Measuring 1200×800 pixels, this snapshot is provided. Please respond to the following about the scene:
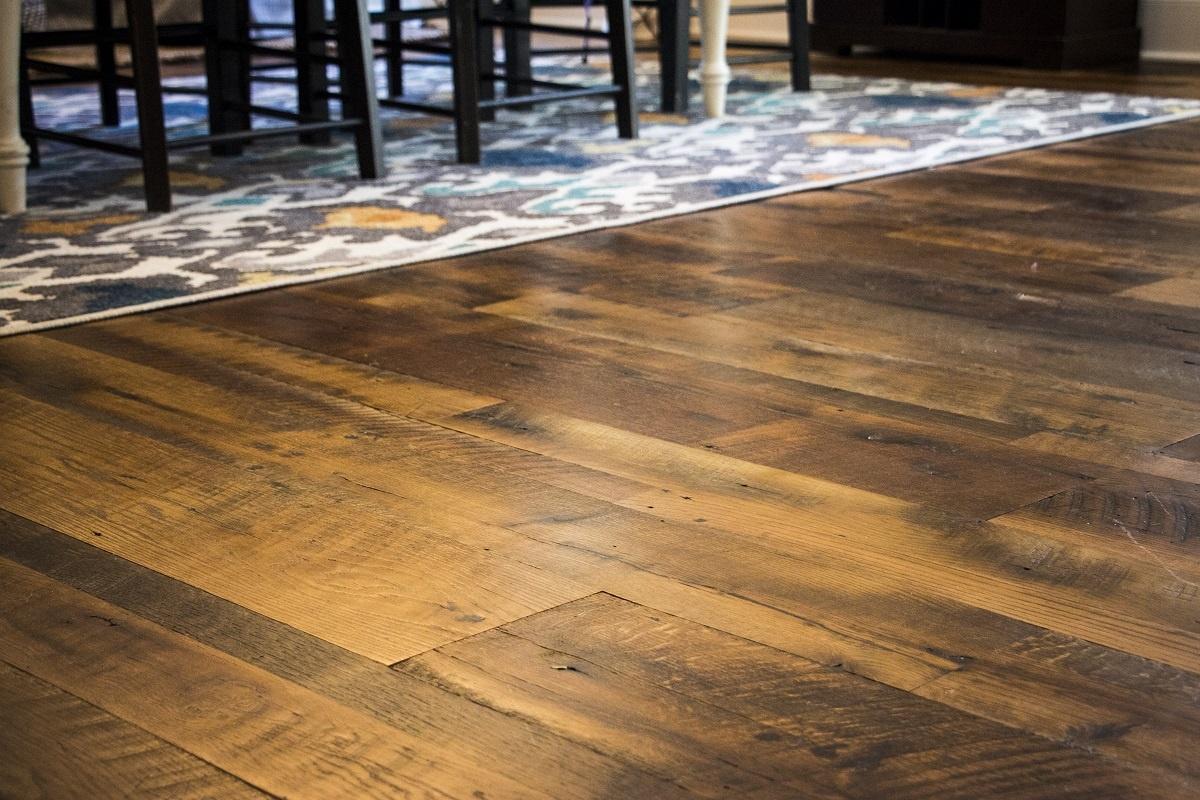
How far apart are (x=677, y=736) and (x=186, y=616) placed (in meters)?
0.39

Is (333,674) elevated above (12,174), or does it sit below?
below

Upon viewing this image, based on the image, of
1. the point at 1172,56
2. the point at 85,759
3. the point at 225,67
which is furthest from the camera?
the point at 1172,56

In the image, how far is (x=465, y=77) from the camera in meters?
3.11

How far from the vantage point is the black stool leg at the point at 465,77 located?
10.0 feet

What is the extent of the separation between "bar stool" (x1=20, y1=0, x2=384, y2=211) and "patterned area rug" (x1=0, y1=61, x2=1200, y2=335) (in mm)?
81

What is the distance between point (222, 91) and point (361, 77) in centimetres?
58

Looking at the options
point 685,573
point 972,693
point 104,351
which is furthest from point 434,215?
point 972,693

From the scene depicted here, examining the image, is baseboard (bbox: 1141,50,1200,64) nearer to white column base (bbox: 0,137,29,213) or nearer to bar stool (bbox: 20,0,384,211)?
bar stool (bbox: 20,0,384,211)

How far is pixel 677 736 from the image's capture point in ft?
3.16

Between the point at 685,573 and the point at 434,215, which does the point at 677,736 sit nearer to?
the point at 685,573

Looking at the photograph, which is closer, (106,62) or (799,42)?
(106,62)

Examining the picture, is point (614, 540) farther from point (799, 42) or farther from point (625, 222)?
point (799, 42)

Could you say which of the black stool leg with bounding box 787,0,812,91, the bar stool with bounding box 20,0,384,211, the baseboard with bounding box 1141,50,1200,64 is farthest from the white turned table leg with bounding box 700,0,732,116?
the baseboard with bounding box 1141,50,1200,64

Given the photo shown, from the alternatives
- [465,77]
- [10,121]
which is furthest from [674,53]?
[10,121]
